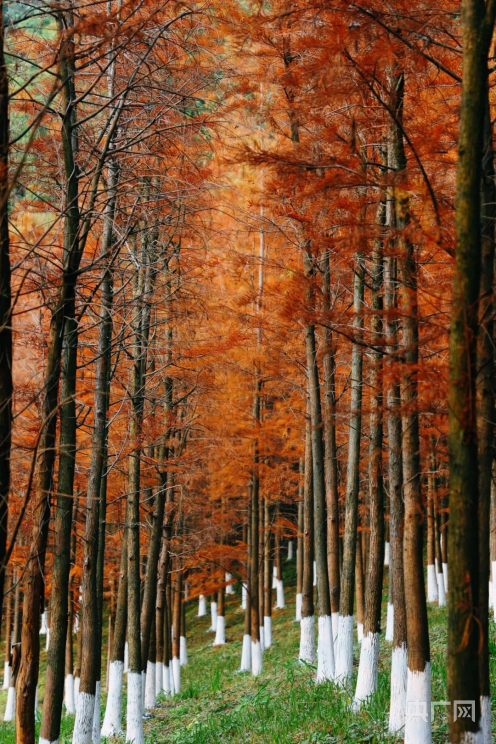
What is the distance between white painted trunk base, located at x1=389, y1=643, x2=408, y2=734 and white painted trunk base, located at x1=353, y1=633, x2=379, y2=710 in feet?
3.48

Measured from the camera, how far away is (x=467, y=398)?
14.7 ft

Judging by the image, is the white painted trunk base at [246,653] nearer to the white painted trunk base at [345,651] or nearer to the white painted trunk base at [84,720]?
the white painted trunk base at [345,651]

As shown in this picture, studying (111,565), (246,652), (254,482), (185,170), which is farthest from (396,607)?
(111,565)

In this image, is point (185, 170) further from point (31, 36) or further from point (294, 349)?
point (294, 349)

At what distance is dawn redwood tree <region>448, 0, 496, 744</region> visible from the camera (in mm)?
4266

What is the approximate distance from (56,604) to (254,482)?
1089cm

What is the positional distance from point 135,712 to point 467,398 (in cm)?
881

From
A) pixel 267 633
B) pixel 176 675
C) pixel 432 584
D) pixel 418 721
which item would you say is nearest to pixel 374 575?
pixel 418 721

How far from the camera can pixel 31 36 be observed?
6.86m

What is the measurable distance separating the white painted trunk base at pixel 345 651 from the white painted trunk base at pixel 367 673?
1572 millimetres

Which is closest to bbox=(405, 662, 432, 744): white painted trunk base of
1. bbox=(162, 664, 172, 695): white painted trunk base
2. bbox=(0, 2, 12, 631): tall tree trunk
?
bbox=(0, 2, 12, 631): tall tree trunk

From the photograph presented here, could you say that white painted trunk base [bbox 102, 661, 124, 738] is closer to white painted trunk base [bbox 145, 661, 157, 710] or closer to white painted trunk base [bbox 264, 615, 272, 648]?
white painted trunk base [bbox 145, 661, 157, 710]

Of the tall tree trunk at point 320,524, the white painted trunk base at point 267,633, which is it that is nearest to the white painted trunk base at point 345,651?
the tall tree trunk at point 320,524

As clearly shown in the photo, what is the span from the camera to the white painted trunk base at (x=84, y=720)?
26.4ft
